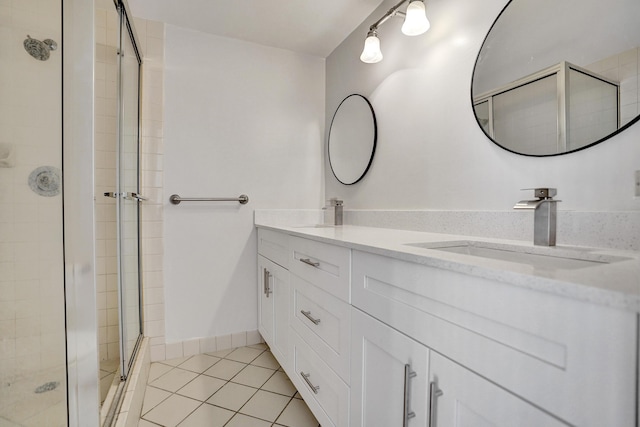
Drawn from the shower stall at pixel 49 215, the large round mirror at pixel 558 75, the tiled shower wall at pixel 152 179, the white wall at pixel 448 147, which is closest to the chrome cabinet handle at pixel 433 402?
the white wall at pixel 448 147

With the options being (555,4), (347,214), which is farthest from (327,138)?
(555,4)

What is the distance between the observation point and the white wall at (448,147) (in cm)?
86

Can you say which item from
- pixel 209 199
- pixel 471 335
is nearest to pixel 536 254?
pixel 471 335

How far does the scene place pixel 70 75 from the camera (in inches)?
33.0

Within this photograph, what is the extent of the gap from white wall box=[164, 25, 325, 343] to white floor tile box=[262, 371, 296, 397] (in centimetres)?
52

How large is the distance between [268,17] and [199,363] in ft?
7.16

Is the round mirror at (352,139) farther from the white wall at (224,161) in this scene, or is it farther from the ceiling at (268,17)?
the ceiling at (268,17)

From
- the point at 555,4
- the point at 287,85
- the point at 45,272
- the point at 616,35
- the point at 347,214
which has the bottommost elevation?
the point at 45,272

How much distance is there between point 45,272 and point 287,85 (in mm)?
1837

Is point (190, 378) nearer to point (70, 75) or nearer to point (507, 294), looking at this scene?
point (70, 75)

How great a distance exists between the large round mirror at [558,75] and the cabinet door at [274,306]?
1157 millimetres

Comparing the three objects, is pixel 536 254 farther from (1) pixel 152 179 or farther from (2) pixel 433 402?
(1) pixel 152 179

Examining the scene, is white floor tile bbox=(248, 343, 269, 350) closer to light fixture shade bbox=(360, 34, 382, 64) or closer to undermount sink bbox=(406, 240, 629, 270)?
undermount sink bbox=(406, 240, 629, 270)

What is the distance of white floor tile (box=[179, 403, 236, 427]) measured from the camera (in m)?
1.33
